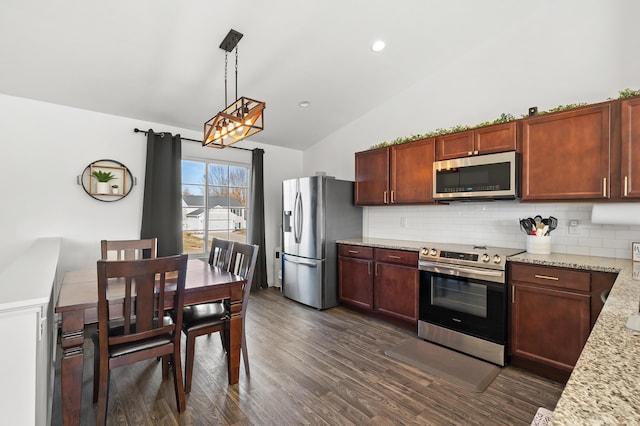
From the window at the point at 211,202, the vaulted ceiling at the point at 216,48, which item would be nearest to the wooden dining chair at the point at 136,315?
the vaulted ceiling at the point at 216,48

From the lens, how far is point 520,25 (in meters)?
3.11

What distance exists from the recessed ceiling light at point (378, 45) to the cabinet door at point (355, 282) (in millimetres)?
2367

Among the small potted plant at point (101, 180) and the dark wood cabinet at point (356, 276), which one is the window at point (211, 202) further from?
the dark wood cabinet at point (356, 276)

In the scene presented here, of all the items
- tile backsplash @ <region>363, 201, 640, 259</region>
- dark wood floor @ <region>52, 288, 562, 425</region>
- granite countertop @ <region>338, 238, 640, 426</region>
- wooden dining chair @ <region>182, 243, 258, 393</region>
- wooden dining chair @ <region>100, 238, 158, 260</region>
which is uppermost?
tile backsplash @ <region>363, 201, 640, 259</region>

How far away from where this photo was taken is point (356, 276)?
3.93 metres

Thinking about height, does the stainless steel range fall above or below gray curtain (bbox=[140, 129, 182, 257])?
below

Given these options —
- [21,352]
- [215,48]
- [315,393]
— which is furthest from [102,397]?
[215,48]

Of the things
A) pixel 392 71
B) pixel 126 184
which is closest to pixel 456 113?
pixel 392 71

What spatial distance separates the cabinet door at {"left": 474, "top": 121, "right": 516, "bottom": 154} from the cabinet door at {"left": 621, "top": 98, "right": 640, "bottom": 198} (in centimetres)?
72

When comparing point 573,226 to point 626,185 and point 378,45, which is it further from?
point 378,45

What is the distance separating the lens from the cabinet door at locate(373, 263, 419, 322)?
3.31 metres

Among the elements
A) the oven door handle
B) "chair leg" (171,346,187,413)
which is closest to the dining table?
"chair leg" (171,346,187,413)

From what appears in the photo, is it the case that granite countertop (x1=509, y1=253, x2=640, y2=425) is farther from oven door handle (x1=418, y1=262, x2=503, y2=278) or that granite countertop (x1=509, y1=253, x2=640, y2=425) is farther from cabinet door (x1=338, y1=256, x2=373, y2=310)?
cabinet door (x1=338, y1=256, x2=373, y2=310)

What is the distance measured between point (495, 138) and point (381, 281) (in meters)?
1.92
